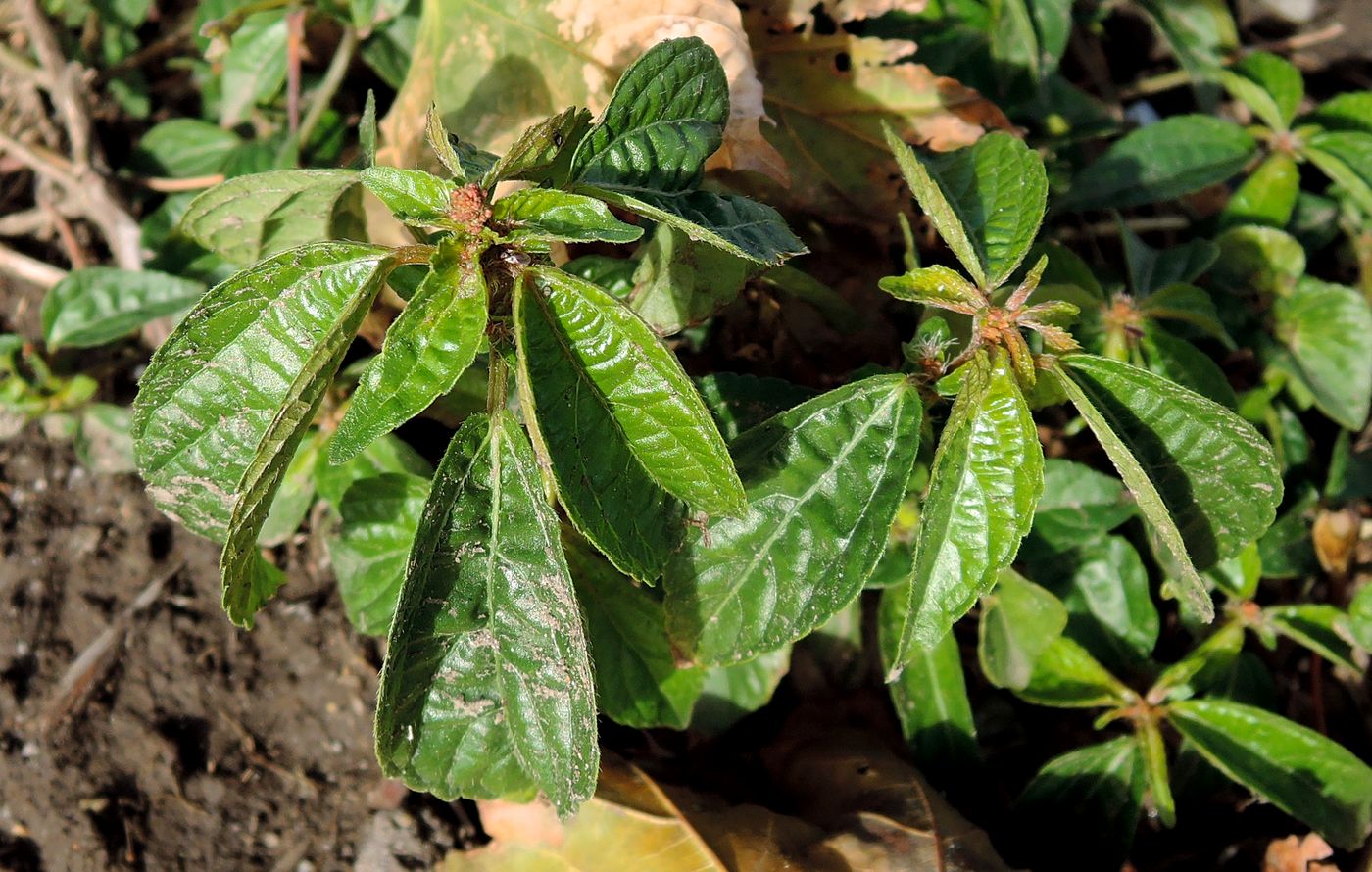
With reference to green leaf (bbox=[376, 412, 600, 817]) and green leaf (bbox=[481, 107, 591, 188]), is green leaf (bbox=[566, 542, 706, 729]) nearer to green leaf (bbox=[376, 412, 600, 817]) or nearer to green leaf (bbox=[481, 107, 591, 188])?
green leaf (bbox=[376, 412, 600, 817])

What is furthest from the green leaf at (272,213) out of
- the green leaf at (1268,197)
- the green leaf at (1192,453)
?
the green leaf at (1268,197)

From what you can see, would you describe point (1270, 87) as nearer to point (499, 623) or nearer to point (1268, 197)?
point (1268, 197)

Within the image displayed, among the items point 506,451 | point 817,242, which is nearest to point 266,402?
point 506,451

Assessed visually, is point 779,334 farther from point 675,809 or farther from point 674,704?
point 675,809

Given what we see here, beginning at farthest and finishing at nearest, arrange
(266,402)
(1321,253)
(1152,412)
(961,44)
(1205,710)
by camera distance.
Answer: (1321,253) < (961,44) < (1205,710) < (1152,412) < (266,402)

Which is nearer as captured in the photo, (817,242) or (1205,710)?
(1205,710)

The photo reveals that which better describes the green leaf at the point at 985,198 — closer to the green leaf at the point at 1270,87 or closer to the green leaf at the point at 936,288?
the green leaf at the point at 936,288
